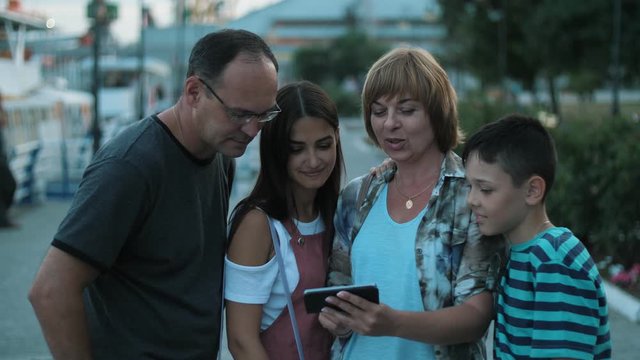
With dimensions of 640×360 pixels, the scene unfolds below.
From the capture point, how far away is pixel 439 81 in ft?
9.18

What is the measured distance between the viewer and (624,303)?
25.8ft

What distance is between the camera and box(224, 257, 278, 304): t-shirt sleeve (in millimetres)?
2803

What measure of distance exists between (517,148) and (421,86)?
1.22ft

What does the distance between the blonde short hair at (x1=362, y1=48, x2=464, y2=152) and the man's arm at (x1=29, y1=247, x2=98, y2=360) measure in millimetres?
1039

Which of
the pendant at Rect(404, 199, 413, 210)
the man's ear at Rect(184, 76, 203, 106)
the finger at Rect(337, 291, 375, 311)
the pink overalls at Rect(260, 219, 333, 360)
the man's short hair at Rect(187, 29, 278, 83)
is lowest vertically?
the pink overalls at Rect(260, 219, 333, 360)

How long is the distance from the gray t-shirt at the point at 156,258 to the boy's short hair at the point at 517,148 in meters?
0.87

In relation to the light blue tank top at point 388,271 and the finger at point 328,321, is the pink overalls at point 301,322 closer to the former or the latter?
the light blue tank top at point 388,271

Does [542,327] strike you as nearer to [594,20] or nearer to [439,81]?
Result: [439,81]

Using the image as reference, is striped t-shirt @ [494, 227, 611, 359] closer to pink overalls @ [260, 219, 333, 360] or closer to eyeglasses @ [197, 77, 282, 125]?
pink overalls @ [260, 219, 333, 360]

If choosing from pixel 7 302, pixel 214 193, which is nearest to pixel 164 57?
pixel 7 302

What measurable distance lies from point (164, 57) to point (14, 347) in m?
77.0

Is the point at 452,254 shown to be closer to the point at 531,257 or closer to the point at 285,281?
the point at 531,257

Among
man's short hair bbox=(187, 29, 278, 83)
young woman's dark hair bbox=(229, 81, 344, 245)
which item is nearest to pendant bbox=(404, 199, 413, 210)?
young woman's dark hair bbox=(229, 81, 344, 245)

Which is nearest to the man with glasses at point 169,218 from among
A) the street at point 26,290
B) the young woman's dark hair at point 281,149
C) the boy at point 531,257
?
the young woman's dark hair at point 281,149
